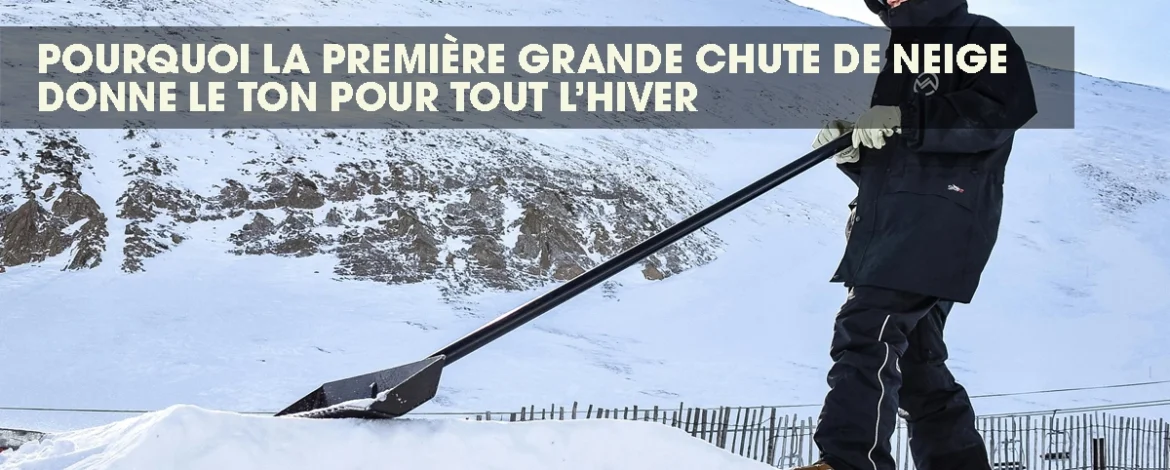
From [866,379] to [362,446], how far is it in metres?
1.16

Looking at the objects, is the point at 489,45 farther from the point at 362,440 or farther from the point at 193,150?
the point at 362,440

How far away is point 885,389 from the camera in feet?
7.50

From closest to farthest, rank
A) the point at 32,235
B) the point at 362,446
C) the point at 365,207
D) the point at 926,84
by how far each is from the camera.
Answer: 1. the point at 362,446
2. the point at 926,84
3. the point at 32,235
4. the point at 365,207

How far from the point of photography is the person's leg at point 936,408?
2586 millimetres

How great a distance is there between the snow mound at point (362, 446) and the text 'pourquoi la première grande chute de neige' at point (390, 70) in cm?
2022

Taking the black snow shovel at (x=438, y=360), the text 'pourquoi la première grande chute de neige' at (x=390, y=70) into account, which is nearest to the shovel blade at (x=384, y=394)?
the black snow shovel at (x=438, y=360)

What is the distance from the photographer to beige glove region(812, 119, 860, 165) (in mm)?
2658

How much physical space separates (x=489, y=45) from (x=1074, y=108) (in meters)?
20.7

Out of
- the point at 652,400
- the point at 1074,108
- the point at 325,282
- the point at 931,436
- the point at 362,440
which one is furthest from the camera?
the point at 1074,108

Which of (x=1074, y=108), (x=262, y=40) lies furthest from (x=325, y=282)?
(x=1074, y=108)

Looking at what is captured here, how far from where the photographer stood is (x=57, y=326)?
13016 mm

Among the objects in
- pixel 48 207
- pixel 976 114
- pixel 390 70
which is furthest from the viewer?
pixel 390 70

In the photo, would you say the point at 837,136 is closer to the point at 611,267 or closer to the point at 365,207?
the point at 611,267

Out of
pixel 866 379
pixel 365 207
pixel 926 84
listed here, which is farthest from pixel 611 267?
pixel 365 207
